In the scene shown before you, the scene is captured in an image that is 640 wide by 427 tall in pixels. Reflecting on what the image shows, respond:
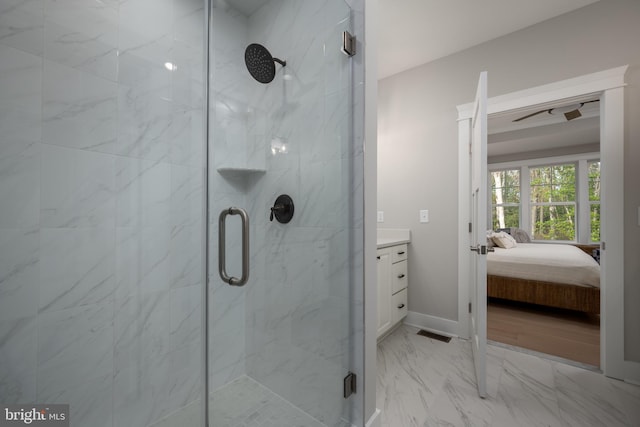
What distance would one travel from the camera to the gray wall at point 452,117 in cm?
175

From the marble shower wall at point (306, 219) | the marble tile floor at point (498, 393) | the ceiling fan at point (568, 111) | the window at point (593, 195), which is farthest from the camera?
the window at point (593, 195)

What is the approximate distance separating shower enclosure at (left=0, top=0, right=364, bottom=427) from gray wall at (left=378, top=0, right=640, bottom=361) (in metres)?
1.59

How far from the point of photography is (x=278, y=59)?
1196 mm

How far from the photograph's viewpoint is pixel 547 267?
121 inches

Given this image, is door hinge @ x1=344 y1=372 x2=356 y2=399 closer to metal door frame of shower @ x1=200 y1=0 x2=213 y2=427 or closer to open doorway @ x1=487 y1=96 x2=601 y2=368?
metal door frame of shower @ x1=200 y1=0 x2=213 y2=427

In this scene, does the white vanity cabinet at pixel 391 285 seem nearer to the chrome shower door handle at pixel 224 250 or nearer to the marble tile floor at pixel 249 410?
the marble tile floor at pixel 249 410

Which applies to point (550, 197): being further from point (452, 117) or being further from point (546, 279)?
point (452, 117)

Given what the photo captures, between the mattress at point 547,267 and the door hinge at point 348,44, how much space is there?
10.7 ft

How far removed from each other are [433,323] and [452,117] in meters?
1.93

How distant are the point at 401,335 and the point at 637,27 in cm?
278

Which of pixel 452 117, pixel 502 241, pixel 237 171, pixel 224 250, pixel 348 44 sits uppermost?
pixel 452 117

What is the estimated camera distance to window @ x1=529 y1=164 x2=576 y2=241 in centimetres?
527

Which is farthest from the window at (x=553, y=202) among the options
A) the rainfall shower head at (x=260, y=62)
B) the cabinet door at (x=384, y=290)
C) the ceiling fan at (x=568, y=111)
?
the rainfall shower head at (x=260, y=62)

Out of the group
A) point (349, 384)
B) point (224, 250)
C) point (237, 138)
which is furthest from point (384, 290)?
point (237, 138)
